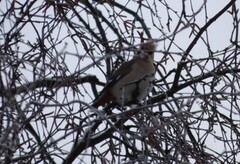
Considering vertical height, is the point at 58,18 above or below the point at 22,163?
above

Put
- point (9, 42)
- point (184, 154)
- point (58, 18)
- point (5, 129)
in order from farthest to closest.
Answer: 1. point (58, 18)
2. point (9, 42)
3. point (184, 154)
4. point (5, 129)

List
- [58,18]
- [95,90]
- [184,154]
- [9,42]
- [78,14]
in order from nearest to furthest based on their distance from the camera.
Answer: [184,154] < [9,42] < [58,18] < [78,14] < [95,90]

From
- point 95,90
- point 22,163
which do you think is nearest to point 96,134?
point 22,163

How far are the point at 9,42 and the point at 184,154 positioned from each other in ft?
4.90

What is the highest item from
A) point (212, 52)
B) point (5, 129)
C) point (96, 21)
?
point (96, 21)

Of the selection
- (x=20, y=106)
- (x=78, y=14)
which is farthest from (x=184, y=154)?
(x=78, y=14)

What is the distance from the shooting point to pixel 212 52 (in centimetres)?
503

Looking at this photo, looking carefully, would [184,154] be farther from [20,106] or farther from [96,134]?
[20,106]

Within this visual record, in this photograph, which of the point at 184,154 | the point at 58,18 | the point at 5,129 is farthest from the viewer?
the point at 58,18

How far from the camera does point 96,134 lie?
4.94m

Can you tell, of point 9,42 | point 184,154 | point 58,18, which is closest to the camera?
point 184,154

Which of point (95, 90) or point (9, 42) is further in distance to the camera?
point (95, 90)

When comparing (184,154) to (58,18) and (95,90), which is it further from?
(95,90)

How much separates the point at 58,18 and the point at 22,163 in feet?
4.30
